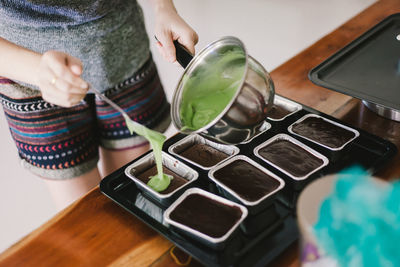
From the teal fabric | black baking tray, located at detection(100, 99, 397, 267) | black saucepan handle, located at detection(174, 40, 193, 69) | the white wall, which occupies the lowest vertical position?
the white wall

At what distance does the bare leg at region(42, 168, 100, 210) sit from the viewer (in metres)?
1.32

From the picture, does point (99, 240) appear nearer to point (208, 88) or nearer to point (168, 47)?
point (208, 88)

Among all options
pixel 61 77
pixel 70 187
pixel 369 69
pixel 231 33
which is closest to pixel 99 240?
pixel 61 77

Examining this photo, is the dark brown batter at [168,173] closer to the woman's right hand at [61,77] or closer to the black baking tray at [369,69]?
the woman's right hand at [61,77]

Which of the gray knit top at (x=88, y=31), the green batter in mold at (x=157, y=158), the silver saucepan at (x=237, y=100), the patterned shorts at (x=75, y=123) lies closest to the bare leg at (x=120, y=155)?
the patterned shorts at (x=75, y=123)

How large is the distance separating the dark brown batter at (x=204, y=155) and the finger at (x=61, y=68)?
1.27 ft

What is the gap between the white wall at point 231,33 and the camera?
86.9 inches

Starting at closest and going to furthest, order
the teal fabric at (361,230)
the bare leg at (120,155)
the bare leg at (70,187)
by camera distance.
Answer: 1. the teal fabric at (361,230)
2. the bare leg at (70,187)
3. the bare leg at (120,155)

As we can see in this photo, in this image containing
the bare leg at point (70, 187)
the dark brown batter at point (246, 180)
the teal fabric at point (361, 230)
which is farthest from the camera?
the bare leg at point (70, 187)

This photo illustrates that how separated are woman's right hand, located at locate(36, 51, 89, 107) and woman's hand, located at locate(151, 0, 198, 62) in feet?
1.13

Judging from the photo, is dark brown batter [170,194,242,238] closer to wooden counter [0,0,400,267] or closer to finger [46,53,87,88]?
wooden counter [0,0,400,267]

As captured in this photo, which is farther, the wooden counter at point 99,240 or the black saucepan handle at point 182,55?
the black saucepan handle at point 182,55

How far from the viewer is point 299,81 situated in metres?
1.38

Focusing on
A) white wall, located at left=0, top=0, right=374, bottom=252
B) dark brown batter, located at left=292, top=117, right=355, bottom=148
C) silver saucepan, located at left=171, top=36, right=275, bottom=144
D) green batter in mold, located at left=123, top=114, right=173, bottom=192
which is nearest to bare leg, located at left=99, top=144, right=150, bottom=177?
green batter in mold, located at left=123, top=114, right=173, bottom=192
